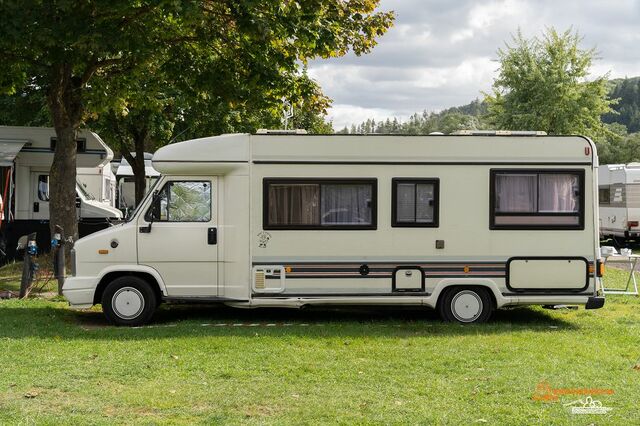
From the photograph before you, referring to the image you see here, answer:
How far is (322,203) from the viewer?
1116cm

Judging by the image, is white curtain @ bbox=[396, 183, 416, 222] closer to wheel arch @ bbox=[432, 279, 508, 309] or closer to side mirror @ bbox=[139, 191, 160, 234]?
wheel arch @ bbox=[432, 279, 508, 309]

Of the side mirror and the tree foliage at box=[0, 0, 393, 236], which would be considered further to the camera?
the tree foliage at box=[0, 0, 393, 236]

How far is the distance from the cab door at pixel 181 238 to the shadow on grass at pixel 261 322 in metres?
0.59

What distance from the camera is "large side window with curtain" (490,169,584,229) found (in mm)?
11195

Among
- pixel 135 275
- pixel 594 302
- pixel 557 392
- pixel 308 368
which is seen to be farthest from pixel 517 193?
pixel 135 275

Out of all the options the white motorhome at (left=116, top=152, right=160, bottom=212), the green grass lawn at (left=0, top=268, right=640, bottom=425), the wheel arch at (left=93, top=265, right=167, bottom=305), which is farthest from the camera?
the white motorhome at (left=116, top=152, right=160, bottom=212)

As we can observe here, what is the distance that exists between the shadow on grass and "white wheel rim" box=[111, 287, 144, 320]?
244 millimetres

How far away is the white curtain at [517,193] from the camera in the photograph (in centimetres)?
1120

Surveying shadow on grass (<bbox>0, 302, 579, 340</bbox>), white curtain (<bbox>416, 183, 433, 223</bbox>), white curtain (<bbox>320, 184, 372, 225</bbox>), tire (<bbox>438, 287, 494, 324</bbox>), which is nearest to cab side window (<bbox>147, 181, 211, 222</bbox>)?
shadow on grass (<bbox>0, 302, 579, 340</bbox>)

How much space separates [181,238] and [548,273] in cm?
498

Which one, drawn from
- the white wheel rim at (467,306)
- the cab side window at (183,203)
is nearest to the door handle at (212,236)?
the cab side window at (183,203)

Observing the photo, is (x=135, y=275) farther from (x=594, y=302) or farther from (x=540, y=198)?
(x=594, y=302)

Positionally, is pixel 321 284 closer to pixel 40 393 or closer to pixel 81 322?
pixel 81 322

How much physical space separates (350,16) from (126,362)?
32.8ft
